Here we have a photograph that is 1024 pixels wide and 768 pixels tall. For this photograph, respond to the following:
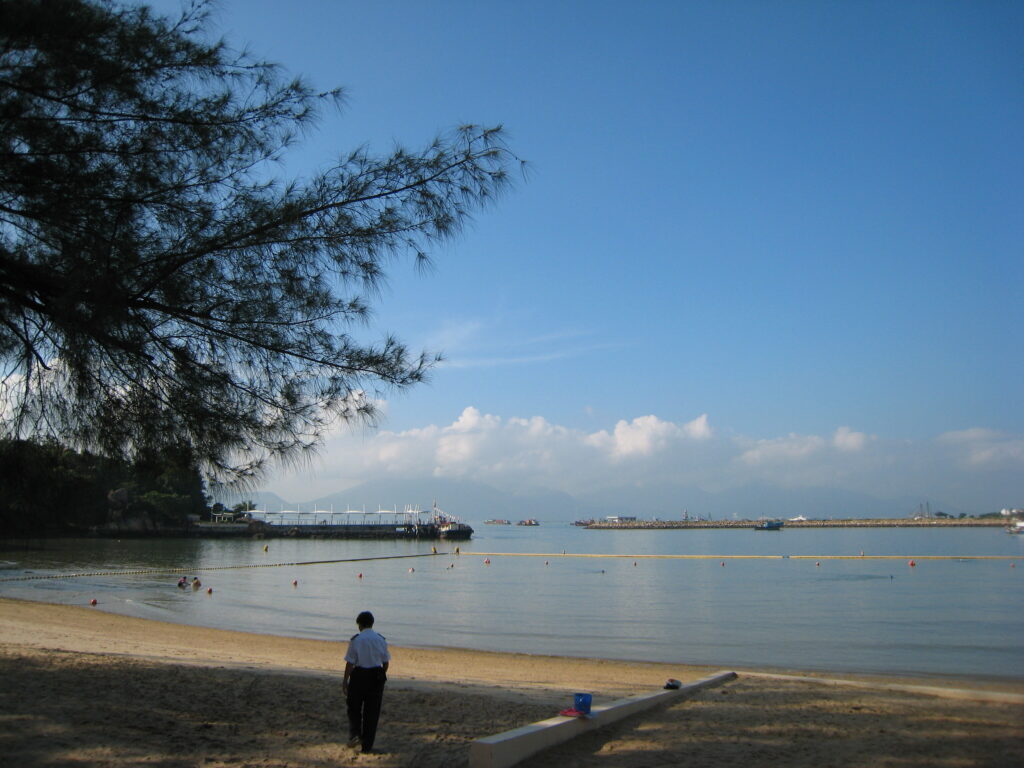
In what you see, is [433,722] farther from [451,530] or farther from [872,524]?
[872,524]

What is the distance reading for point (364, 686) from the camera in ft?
19.0

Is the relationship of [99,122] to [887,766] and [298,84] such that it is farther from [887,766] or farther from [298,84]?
[887,766]

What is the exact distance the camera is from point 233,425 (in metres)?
5.39

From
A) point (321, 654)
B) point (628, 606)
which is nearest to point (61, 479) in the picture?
point (321, 654)

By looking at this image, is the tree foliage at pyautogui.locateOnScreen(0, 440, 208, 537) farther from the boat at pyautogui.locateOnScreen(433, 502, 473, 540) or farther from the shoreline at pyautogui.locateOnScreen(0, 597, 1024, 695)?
the boat at pyautogui.locateOnScreen(433, 502, 473, 540)

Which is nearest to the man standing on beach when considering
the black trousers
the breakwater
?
the black trousers

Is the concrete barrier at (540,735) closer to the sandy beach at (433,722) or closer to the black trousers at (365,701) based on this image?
the sandy beach at (433,722)

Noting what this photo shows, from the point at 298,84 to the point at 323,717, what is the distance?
5.39m

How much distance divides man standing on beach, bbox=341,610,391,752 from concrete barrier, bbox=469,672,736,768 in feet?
2.60

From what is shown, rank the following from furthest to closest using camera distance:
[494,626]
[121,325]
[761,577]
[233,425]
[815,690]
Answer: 1. [761,577]
2. [494,626]
3. [815,690]
4. [233,425]
5. [121,325]

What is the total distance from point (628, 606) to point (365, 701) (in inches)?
996

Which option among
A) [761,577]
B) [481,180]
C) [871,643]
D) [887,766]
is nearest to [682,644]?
[871,643]

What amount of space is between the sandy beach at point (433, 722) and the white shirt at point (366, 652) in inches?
25.1

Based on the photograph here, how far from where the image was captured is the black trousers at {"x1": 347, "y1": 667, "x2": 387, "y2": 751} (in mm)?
5777
